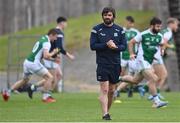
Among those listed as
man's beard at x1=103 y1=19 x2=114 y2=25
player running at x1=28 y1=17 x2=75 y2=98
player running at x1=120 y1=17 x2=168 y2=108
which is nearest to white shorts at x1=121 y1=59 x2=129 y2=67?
player running at x1=28 y1=17 x2=75 y2=98

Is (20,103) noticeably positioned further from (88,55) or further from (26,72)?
(88,55)

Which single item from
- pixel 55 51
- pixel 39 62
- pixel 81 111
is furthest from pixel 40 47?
pixel 81 111

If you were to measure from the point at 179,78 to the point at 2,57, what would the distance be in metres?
10.7

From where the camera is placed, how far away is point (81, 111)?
63.0 feet

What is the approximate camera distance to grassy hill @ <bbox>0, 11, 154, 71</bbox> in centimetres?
4375

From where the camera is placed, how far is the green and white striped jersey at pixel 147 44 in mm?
21234

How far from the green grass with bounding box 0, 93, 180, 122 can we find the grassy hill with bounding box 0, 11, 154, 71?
19857 mm

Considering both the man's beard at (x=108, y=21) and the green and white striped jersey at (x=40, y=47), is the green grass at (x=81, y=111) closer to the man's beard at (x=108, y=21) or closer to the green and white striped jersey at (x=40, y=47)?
the green and white striped jersey at (x=40, y=47)

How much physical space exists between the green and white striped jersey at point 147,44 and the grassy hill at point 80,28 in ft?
70.6

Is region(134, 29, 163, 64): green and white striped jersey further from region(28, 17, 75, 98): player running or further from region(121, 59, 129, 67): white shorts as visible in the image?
region(121, 59, 129, 67): white shorts

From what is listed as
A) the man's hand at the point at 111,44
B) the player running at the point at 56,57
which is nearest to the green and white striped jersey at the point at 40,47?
the player running at the point at 56,57

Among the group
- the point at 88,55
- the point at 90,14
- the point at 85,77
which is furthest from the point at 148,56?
the point at 90,14

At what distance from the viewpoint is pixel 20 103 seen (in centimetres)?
2248

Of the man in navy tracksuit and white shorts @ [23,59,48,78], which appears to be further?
white shorts @ [23,59,48,78]
